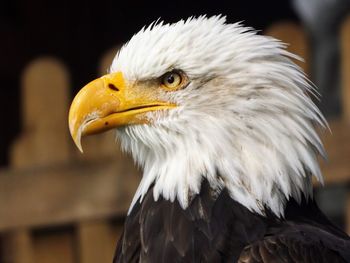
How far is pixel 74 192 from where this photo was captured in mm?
6484

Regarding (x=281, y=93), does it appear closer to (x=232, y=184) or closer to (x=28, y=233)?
(x=232, y=184)

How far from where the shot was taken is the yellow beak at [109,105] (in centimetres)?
457

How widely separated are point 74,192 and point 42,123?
375mm

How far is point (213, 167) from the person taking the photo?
4590mm

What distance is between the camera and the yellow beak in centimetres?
457

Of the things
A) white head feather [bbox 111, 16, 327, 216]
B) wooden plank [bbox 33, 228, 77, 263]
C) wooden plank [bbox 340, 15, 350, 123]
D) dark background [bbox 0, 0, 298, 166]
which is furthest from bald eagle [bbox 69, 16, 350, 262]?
dark background [bbox 0, 0, 298, 166]

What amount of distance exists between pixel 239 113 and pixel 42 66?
7.31ft

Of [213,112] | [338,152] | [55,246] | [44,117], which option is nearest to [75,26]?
[44,117]

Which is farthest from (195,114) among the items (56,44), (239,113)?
(56,44)

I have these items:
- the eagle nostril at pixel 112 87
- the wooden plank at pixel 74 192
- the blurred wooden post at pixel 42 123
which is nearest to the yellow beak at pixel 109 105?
the eagle nostril at pixel 112 87

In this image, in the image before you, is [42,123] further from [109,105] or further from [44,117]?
[109,105]

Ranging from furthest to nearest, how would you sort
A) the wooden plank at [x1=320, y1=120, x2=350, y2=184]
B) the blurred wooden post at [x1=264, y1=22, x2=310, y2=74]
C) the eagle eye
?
1. the blurred wooden post at [x1=264, y1=22, x2=310, y2=74]
2. the wooden plank at [x1=320, y1=120, x2=350, y2=184]
3. the eagle eye

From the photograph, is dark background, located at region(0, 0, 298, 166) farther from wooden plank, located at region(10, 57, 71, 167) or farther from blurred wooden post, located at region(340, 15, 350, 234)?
blurred wooden post, located at region(340, 15, 350, 234)

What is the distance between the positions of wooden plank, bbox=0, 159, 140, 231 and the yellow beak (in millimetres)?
1796
